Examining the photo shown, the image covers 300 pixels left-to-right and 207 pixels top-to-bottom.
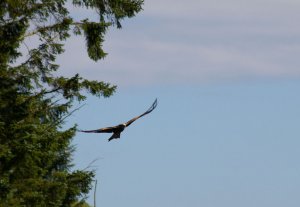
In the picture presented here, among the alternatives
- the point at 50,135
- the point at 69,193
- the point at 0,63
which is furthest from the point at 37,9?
the point at 69,193

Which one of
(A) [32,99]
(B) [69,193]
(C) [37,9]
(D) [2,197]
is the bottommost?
(D) [2,197]

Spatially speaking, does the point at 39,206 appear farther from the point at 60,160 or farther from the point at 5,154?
the point at 60,160

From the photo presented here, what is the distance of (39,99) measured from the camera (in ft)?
65.0

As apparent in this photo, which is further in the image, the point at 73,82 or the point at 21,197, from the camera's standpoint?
the point at 73,82

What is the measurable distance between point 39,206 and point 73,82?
3372mm

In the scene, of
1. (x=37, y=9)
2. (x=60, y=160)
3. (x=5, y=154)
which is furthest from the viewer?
(x=60, y=160)

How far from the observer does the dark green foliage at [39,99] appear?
1786 centimetres

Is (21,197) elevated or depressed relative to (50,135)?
depressed

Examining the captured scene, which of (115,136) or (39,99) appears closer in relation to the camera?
(115,136)

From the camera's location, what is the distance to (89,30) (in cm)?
2061

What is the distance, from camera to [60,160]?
75.2 feet

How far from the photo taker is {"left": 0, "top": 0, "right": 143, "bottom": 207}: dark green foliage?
17.9 metres

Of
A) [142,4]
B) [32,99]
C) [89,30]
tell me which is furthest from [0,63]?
[142,4]

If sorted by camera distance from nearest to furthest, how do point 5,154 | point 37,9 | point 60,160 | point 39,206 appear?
point 5,154 → point 39,206 → point 37,9 → point 60,160
